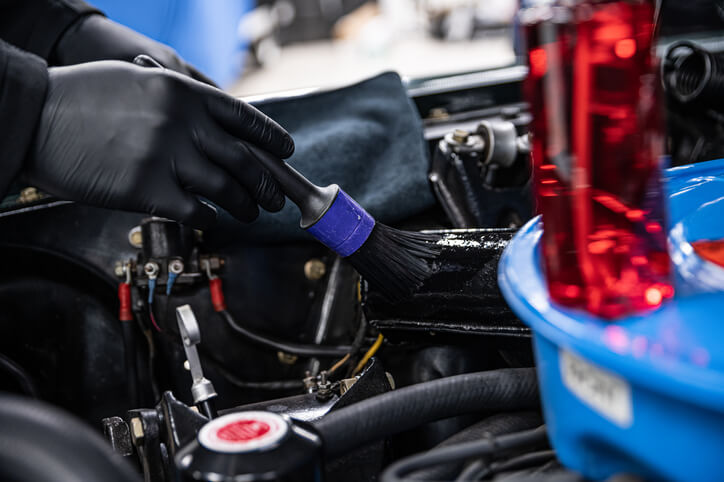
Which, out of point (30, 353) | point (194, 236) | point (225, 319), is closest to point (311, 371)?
point (225, 319)

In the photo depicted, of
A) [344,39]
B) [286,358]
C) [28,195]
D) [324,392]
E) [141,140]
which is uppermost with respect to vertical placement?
[141,140]

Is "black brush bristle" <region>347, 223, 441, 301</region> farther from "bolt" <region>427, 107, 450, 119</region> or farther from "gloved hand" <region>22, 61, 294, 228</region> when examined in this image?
"bolt" <region>427, 107, 450, 119</region>

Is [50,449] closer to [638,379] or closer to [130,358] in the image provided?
[638,379]

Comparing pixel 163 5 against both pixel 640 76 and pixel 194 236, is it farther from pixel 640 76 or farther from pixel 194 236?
pixel 640 76

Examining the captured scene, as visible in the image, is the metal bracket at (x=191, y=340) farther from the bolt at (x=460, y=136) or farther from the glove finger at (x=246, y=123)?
the bolt at (x=460, y=136)

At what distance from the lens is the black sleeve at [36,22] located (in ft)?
3.95

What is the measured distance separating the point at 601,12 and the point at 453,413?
0.40 metres

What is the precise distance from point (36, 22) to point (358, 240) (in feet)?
2.60

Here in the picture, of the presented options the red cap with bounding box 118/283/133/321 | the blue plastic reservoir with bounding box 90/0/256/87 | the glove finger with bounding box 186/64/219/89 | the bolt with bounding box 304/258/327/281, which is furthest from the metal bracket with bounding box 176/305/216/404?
the blue plastic reservoir with bounding box 90/0/256/87

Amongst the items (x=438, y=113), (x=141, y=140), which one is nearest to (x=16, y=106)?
(x=141, y=140)

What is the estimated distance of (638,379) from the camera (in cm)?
38

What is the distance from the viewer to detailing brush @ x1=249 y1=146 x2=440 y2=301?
2.83 ft

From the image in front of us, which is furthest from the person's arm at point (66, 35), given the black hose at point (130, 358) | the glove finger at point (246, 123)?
the black hose at point (130, 358)

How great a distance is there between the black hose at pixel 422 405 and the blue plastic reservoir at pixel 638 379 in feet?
0.51
